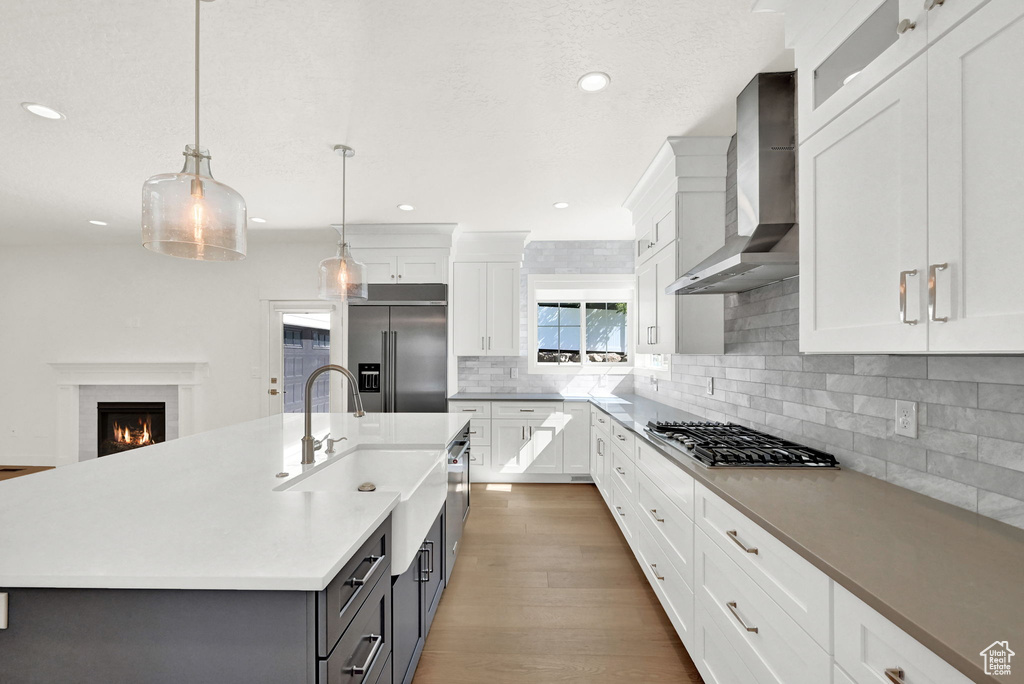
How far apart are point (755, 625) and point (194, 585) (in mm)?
1428

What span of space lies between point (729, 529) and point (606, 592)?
4.22ft

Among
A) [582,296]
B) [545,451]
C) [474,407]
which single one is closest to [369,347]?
[474,407]

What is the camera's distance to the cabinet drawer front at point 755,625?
105 centimetres

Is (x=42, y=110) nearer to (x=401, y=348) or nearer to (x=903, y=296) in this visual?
(x=401, y=348)

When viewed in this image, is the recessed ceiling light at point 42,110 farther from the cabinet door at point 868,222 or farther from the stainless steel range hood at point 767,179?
the cabinet door at point 868,222

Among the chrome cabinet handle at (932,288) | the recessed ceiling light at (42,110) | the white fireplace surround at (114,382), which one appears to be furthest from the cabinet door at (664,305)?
the white fireplace surround at (114,382)

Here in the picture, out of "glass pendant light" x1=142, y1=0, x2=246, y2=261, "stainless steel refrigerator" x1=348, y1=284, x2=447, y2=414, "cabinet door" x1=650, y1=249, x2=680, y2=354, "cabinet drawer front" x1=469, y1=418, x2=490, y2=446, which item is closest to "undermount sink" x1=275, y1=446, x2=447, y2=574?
"glass pendant light" x1=142, y1=0, x2=246, y2=261

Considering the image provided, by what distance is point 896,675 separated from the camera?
809 mm

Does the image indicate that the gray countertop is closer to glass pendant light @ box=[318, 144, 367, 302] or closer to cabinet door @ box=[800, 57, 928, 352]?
cabinet door @ box=[800, 57, 928, 352]

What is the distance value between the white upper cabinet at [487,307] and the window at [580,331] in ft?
1.75

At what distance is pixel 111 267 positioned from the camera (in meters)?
4.98

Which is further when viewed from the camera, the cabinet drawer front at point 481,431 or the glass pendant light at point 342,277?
the cabinet drawer front at point 481,431

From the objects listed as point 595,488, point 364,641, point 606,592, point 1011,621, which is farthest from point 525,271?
point 1011,621

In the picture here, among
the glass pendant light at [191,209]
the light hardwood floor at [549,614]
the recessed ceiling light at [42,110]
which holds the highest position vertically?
the recessed ceiling light at [42,110]
